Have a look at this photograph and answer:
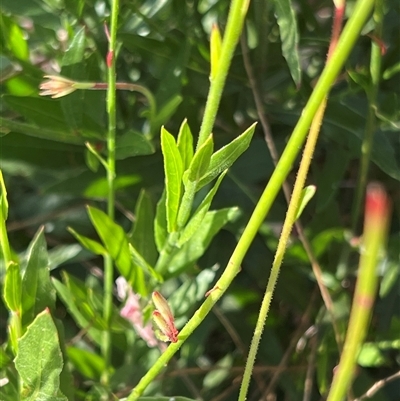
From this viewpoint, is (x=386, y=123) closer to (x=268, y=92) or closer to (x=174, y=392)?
(x=268, y=92)

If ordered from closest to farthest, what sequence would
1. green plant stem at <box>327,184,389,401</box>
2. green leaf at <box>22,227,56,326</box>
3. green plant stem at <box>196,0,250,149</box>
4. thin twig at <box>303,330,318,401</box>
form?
green plant stem at <box>327,184,389,401</box> → green plant stem at <box>196,0,250,149</box> → green leaf at <box>22,227,56,326</box> → thin twig at <box>303,330,318,401</box>

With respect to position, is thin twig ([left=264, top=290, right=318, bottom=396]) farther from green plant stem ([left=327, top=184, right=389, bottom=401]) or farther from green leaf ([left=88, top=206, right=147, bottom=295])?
green plant stem ([left=327, top=184, right=389, bottom=401])

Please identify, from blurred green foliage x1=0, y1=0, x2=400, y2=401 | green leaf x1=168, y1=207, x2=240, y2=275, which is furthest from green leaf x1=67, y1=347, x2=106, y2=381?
Answer: green leaf x1=168, y1=207, x2=240, y2=275

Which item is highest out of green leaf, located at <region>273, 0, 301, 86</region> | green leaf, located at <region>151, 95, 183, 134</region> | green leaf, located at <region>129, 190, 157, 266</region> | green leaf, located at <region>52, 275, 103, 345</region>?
green leaf, located at <region>273, 0, 301, 86</region>

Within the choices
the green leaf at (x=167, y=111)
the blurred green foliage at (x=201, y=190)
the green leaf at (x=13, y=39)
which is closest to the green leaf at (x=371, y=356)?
the blurred green foliage at (x=201, y=190)

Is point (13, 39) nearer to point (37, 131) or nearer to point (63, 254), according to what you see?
point (37, 131)

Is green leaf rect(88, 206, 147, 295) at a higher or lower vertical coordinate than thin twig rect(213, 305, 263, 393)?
higher
